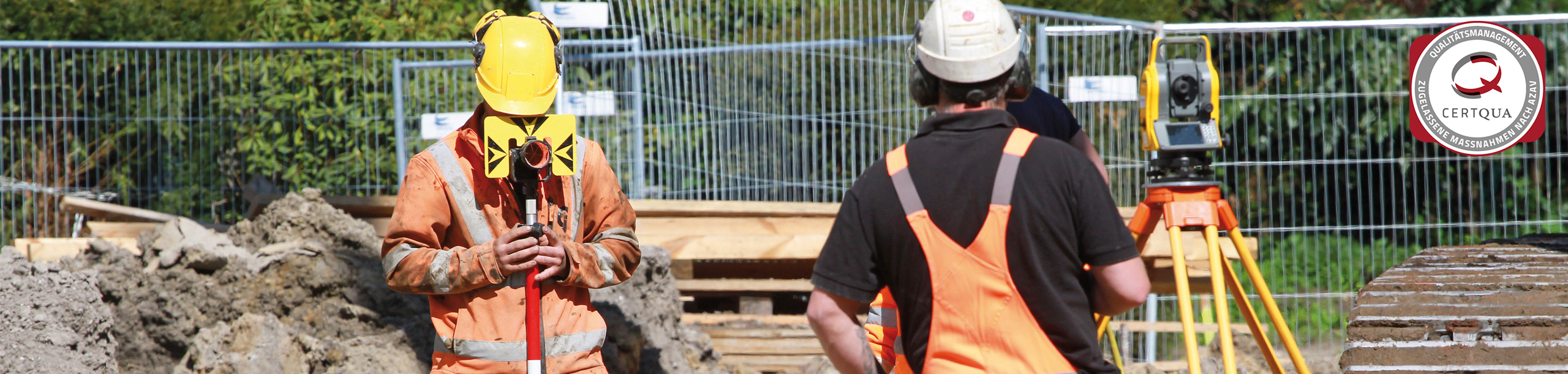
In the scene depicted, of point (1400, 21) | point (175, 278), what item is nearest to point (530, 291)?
point (175, 278)

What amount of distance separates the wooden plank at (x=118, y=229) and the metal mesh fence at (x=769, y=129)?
1.54 feet

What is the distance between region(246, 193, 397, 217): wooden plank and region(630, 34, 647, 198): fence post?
4.84 feet

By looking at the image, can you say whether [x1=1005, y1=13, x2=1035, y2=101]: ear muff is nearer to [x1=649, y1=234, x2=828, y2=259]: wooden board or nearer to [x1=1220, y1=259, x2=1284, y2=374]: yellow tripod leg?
[x1=1220, y1=259, x2=1284, y2=374]: yellow tripod leg

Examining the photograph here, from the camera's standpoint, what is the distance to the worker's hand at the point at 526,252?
298 cm

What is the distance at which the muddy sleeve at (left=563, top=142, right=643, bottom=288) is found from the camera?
3.21m

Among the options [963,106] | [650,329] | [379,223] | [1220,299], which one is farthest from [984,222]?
[379,223]

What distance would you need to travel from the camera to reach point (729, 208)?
21.4 feet

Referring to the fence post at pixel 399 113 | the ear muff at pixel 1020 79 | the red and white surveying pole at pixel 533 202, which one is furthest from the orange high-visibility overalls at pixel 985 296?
the fence post at pixel 399 113

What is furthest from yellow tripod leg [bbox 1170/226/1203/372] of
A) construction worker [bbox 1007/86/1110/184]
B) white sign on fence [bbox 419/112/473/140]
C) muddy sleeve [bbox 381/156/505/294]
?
white sign on fence [bbox 419/112/473/140]

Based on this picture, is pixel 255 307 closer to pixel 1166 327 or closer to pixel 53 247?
pixel 53 247

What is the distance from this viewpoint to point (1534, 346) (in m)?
2.95

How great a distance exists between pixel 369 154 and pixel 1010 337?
5993mm

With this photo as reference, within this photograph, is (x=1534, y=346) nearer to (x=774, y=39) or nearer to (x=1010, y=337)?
(x=1010, y=337)

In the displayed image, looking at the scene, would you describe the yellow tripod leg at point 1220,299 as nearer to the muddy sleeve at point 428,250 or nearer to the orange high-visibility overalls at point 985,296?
the orange high-visibility overalls at point 985,296
